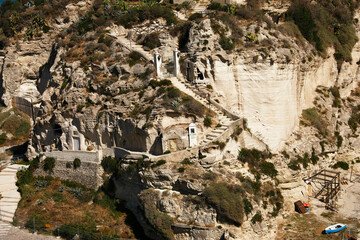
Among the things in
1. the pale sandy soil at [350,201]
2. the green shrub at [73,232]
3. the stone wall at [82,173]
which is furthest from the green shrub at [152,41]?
the pale sandy soil at [350,201]

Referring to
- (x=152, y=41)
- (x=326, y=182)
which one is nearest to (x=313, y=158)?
(x=326, y=182)

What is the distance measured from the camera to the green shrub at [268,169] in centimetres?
3163

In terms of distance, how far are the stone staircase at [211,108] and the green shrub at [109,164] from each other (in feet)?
25.6

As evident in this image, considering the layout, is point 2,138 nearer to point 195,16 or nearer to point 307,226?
point 195,16

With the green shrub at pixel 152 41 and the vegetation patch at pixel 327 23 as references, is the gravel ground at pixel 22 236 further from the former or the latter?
the vegetation patch at pixel 327 23

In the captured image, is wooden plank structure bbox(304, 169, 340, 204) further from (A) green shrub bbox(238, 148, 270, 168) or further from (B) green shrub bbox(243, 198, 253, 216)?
(B) green shrub bbox(243, 198, 253, 216)

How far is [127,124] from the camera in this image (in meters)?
31.6

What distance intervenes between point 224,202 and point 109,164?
11.2 m

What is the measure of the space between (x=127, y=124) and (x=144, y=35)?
1514cm

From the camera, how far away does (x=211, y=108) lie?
107 feet

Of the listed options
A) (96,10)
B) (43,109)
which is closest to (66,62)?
(43,109)

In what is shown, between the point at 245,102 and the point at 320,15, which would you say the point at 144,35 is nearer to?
the point at 245,102

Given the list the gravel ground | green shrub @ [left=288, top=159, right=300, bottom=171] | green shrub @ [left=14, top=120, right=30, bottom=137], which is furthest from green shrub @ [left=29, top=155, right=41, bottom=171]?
green shrub @ [left=288, top=159, right=300, bottom=171]

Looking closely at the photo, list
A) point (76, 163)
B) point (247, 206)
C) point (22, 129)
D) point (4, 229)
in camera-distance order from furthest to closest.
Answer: point (22, 129) → point (76, 163) → point (4, 229) → point (247, 206)
